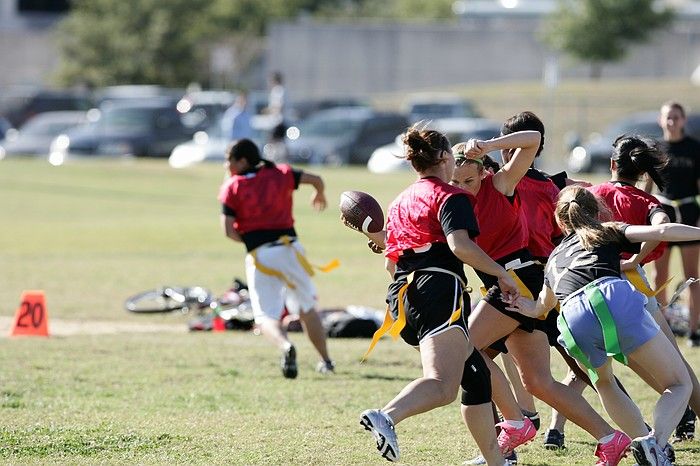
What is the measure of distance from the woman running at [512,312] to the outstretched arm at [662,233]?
69cm

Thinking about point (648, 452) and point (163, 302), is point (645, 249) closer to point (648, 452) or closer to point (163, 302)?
point (648, 452)

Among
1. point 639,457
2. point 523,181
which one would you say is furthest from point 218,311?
point 639,457

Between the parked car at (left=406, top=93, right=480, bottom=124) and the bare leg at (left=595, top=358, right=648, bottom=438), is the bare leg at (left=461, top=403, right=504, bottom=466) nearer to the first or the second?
the bare leg at (left=595, top=358, right=648, bottom=438)

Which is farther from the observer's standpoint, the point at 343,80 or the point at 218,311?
the point at 343,80

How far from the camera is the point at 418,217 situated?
20.9 ft

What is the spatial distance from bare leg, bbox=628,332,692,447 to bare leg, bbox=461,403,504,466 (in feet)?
2.60

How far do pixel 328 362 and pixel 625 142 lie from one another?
394cm

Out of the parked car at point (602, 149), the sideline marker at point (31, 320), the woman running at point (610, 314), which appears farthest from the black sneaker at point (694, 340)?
the parked car at point (602, 149)

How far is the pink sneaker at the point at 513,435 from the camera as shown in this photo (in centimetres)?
694

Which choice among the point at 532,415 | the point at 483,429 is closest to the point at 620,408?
the point at 483,429

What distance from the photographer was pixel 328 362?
34.1ft

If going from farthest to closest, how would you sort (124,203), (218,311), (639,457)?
(124,203)
(218,311)
(639,457)

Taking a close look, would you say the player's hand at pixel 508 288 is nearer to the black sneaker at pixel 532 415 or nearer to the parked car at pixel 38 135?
the black sneaker at pixel 532 415

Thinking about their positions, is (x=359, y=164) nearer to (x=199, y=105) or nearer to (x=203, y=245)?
(x=199, y=105)
